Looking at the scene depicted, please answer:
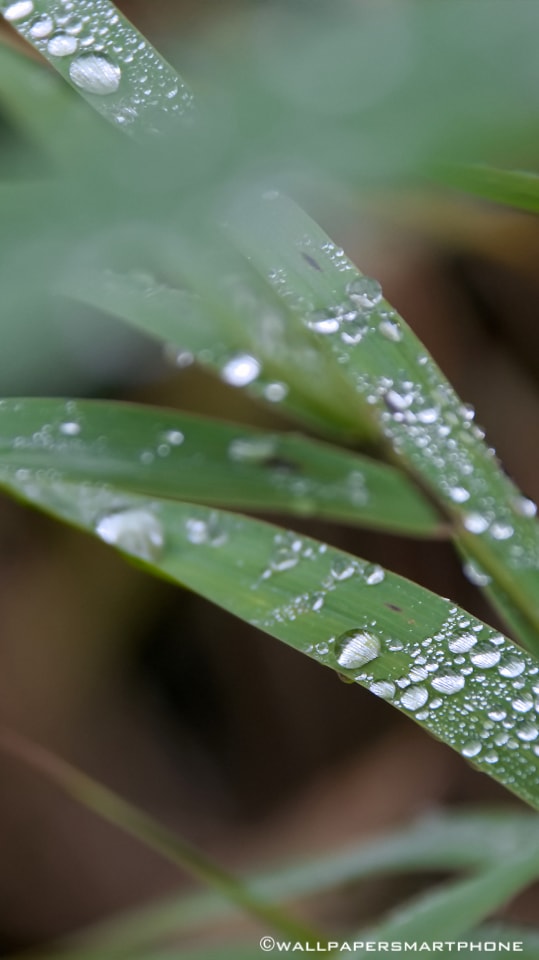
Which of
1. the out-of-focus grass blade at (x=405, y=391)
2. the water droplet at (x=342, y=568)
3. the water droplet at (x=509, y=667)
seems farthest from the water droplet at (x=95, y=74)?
the water droplet at (x=509, y=667)

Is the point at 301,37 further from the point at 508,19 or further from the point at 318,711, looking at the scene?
the point at 318,711

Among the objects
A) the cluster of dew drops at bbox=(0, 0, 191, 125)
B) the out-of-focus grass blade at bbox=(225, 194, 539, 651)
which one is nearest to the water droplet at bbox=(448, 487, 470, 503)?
the out-of-focus grass blade at bbox=(225, 194, 539, 651)

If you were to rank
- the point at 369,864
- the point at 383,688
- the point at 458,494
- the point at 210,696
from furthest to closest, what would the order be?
the point at 210,696, the point at 369,864, the point at 458,494, the point at 383,688

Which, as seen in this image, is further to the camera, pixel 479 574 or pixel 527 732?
pixel 479 574

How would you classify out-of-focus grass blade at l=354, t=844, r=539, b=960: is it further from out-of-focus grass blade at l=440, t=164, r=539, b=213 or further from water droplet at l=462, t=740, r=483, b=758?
out-of-focus grass blade at l=440, t=164, r=539, b=213

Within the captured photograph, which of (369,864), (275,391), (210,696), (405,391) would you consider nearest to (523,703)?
(405,391)

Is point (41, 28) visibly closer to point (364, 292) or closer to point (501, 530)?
point (364, 292)
